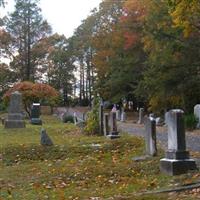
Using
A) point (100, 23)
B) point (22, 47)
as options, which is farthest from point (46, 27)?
point (100, 23)

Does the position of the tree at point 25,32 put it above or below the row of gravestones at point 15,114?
above

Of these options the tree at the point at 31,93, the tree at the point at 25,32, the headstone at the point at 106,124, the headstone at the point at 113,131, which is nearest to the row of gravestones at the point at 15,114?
the headstone at the point at 106,124

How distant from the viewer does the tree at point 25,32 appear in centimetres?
7344

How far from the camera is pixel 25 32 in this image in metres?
73.7

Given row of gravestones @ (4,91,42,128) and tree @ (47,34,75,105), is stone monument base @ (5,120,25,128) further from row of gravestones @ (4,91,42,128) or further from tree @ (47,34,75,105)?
tree @ (47,34,75,105)

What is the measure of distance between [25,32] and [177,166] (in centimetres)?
6387

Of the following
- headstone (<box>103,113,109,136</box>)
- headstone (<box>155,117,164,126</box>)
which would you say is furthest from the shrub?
headstone (<box>103,113,109,136</box>)

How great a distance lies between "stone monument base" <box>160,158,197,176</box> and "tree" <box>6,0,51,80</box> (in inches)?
2434

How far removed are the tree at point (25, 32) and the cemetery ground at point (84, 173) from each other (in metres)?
55.6

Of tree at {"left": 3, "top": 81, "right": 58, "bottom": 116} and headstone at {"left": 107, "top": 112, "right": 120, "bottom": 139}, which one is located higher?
tree at {"left": 3, "top": 81, "right": 58, "bottom": 116}

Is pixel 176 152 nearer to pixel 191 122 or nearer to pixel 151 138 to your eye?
pixel 151 138

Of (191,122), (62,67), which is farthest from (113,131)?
(62,67)

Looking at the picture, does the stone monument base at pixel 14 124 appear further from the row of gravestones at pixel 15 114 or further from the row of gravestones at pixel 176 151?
the row of gravestones at pixel 176 151

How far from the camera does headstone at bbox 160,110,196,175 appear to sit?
11773 millimetres
